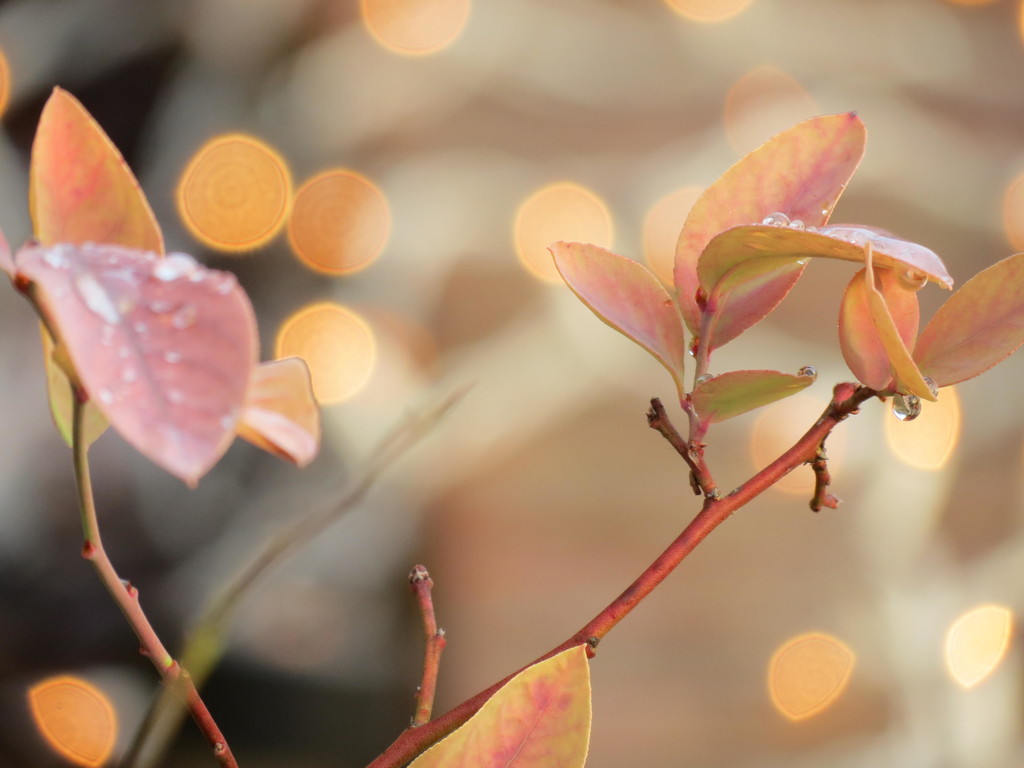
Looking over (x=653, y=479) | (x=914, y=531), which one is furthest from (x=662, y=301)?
(x=914, y=531)

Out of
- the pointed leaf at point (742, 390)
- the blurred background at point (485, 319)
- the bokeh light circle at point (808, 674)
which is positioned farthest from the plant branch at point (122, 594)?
the bokeh light circle at point (808, 674)

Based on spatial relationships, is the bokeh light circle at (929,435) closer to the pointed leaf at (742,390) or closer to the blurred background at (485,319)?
the blurred background at (485,319)

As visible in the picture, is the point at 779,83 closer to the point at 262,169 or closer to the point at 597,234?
the point at 597,234

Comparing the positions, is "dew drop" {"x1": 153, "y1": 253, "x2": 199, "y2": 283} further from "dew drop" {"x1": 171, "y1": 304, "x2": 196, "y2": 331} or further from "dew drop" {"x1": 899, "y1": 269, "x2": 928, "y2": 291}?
"dew drop" {"x1": 899, "y1": 269, "x2": 928, "y2": 291}

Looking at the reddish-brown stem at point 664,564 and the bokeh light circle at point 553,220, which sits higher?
the bokeh light circle at point 553,220

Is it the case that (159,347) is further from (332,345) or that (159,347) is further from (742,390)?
(332,345)

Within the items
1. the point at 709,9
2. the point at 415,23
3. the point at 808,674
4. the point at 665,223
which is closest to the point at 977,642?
the point at 808,674
